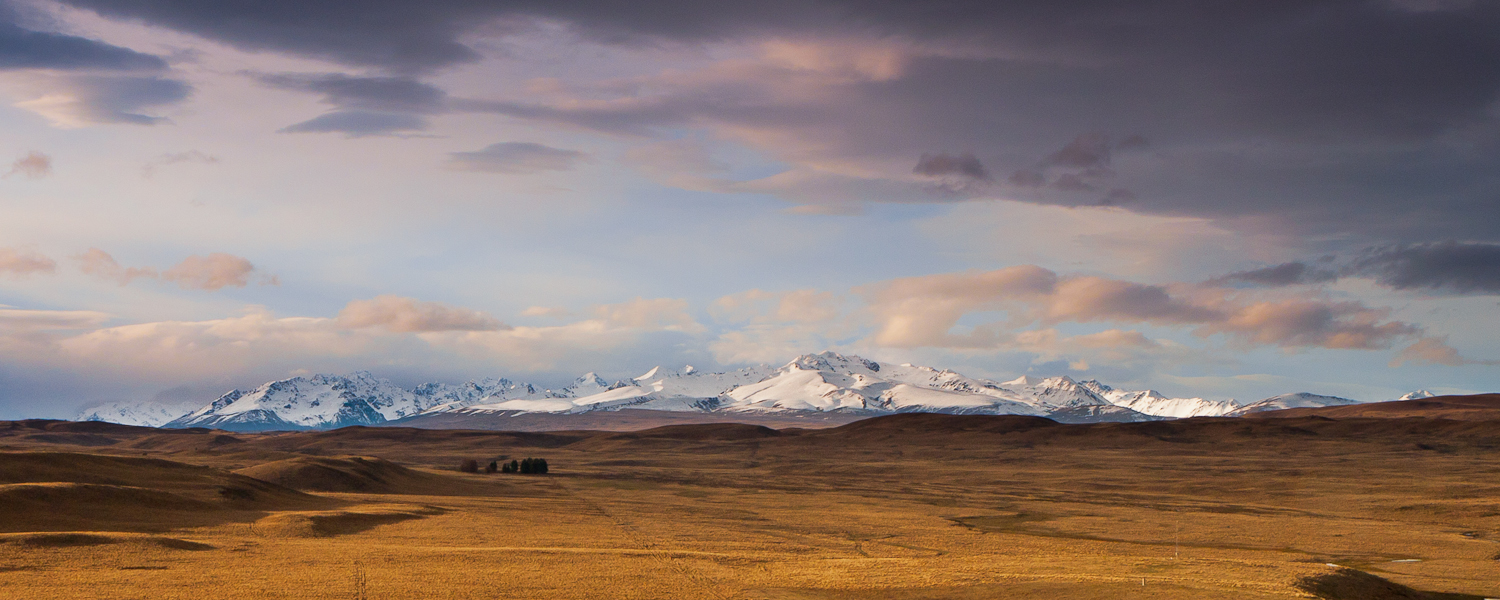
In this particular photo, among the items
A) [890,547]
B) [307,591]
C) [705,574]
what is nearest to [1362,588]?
[890,547]

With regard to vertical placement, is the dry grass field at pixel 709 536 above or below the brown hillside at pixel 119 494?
below

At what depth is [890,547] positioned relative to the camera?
64812 mm

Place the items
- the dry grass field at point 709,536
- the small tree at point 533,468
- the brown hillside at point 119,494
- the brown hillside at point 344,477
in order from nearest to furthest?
the dry grass field at point 709,536 < the brown hillside at point 119,494 < the brown hillside at point 344,477 < the small tree at point 533,468

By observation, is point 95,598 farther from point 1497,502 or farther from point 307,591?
point 1497,502

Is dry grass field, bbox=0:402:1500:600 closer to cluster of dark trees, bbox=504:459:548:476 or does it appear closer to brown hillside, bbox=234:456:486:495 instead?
brown hillside, bbox=234:456:486:495

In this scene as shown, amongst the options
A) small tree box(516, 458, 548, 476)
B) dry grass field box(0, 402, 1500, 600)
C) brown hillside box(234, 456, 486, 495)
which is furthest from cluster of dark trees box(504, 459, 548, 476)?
brown hillside box(234, 456, 486, 495)

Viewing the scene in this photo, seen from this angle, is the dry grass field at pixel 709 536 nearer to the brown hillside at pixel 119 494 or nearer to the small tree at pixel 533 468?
the brown hillside at pixel 119 494

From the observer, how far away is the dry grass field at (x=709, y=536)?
4631 cm

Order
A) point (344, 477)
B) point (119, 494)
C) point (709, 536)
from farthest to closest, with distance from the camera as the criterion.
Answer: point (344, 477) → point (119, 494) → point (709, 536)

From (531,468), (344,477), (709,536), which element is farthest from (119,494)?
(531,468)

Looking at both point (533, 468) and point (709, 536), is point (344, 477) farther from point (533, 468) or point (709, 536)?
point (709, 536)

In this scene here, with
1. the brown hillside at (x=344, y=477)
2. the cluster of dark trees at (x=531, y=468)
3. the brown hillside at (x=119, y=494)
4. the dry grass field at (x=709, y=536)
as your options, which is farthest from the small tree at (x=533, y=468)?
the brown hillside at (x=119, y=494)

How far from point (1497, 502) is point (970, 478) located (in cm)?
6665

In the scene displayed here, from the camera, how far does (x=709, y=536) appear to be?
69438 millimetres
